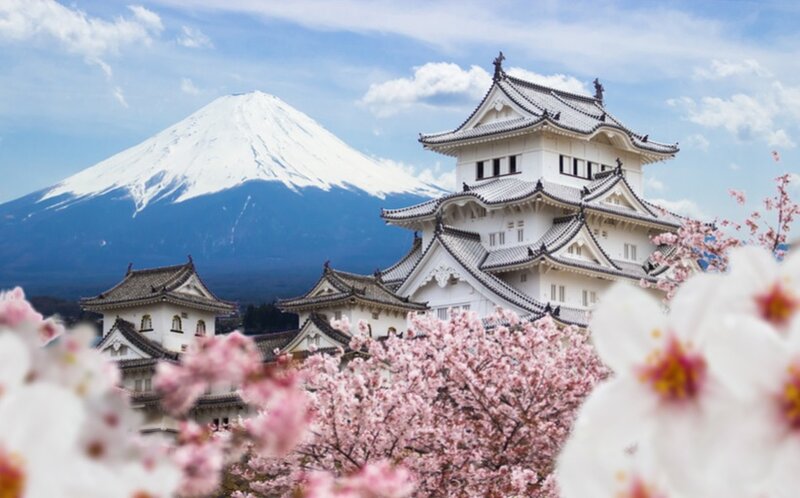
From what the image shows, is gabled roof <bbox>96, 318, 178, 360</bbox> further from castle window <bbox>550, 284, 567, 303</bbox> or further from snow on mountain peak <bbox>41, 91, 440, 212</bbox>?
snow on mountain peak <bbox>41, 91, 440, 212</bbox>

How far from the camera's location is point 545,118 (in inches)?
1535

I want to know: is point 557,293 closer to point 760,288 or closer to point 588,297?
point 588,297

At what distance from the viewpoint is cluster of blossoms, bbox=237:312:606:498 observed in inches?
601

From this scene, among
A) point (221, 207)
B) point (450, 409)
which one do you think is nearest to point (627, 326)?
point (450, 409)

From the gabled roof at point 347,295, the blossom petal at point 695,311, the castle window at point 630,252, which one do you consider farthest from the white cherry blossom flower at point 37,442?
the castle window at point 630,252

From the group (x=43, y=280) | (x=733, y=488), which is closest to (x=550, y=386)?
(x=733, y=488)

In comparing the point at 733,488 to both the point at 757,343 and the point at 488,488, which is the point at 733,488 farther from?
the point at 488,488

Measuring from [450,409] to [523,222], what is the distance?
22.9m

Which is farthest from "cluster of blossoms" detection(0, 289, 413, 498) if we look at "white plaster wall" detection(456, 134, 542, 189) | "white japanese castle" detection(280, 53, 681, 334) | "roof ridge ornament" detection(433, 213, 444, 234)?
"white plaster wall" detection(456, 134, 542, 189)

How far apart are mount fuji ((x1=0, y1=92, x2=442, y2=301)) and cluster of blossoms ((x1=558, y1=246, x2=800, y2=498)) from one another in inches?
6083

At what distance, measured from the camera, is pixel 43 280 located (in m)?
156

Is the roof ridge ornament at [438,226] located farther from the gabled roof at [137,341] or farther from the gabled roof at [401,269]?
the gabled roof at [137,341]

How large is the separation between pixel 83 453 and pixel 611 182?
128 ft

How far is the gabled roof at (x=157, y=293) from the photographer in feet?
142
